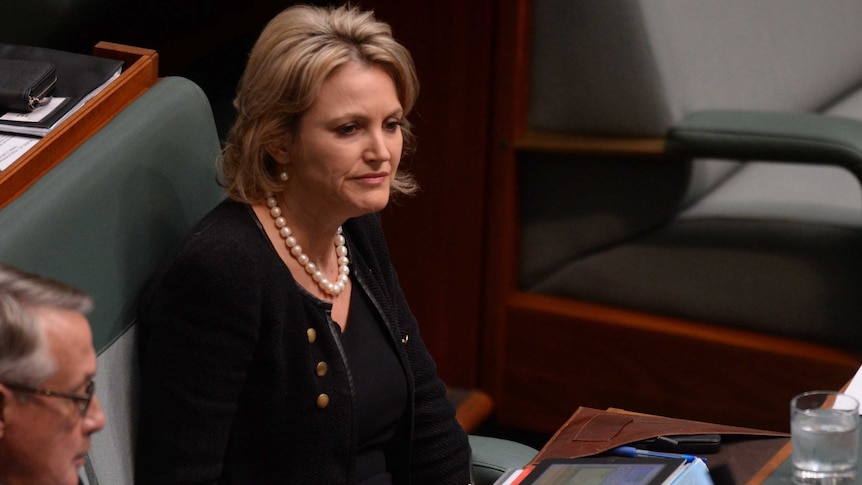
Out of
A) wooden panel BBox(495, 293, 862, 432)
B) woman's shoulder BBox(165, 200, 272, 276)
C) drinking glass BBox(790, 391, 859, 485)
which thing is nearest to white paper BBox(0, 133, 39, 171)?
woman's shoulder BBox(165, 200, 272, 276)

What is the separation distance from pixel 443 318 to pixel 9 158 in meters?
1.31

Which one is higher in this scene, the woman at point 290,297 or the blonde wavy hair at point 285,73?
the blonde wavy hair at point 285,73

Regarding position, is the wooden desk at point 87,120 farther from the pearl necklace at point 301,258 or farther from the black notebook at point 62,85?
the pearl necklace at point 301,258

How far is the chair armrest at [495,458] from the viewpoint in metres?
1.67

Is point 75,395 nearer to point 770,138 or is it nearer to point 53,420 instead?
point 53,420

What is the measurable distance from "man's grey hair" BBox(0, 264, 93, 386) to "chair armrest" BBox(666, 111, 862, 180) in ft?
4.60

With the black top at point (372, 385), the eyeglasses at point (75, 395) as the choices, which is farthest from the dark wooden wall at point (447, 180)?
the eyeglasses at point (75, 395)

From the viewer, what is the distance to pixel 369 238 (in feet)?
5.68

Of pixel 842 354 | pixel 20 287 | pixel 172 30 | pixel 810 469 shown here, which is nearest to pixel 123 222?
pixel 20 287

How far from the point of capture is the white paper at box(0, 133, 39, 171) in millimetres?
1438

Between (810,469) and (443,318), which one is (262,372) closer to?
(810,469)

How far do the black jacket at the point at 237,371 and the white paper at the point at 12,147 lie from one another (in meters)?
0.20

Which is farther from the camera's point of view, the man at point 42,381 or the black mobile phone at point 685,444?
the black mobile phone at point 685,444

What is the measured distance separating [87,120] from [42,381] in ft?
1.70
